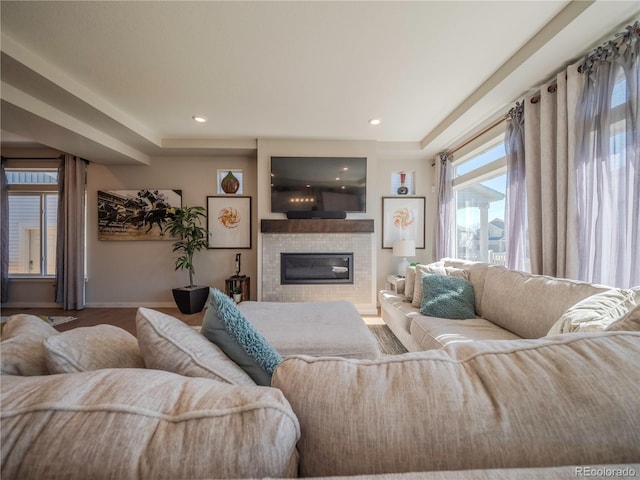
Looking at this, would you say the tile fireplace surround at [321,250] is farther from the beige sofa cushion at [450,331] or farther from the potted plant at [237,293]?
the beige sofa cushion at [450,331]

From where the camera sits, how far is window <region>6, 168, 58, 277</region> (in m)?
3.80

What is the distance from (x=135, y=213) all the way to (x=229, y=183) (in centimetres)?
158

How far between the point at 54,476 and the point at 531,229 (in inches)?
112

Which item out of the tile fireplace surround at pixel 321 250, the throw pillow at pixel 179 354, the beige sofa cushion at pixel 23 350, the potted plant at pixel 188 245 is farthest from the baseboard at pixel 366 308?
the beige sofa cushion at pixel 23 350

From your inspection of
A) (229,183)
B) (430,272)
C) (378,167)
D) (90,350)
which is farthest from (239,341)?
(378,167)

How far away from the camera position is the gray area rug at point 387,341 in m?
2.29

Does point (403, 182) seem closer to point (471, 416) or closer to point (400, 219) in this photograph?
point (400, 219)

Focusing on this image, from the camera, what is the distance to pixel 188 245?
3598 mm

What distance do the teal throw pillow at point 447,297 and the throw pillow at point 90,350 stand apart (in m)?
2.01

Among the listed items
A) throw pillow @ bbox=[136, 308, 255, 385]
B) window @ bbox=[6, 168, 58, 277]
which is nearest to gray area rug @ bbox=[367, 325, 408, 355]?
throw pillow @ bbox=[136, 308, 255, 385]

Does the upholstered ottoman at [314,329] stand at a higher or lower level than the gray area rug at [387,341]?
higher

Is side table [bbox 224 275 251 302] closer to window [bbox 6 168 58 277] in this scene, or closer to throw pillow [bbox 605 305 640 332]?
window [bbox 6 168 58 277]

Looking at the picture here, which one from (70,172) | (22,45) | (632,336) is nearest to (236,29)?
(22,45)

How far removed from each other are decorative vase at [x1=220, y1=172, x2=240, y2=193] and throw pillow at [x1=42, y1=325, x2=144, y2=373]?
346 cm
